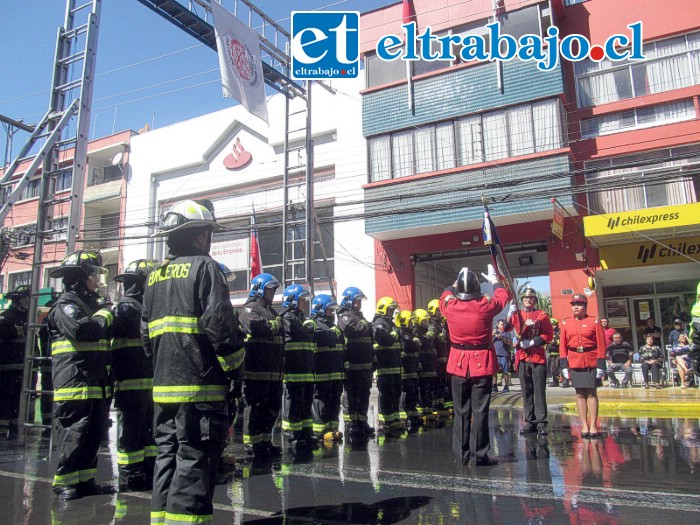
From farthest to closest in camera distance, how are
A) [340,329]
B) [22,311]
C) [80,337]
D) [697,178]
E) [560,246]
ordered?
[560,246] → [697,178] → [22,311] → [340,329] → [80,337]

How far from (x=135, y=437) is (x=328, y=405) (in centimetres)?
323

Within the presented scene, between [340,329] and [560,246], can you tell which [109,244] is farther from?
[340,329]

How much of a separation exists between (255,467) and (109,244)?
25381 mm

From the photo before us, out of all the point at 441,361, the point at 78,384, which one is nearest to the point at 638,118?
the point at 441,361

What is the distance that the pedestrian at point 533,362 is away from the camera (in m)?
8.22

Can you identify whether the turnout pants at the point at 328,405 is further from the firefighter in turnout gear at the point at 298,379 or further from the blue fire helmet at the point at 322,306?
the blue fire helmet at the point at 322,306

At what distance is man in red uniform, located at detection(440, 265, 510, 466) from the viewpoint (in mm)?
6066

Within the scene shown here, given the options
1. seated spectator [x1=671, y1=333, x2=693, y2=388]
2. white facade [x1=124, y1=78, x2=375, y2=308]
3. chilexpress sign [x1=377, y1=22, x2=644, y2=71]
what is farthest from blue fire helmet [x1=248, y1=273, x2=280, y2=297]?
chilexpress sign [x1=377, y1=22, x2=644, y2=71]

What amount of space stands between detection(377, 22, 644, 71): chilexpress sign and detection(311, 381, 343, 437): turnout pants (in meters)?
12.8

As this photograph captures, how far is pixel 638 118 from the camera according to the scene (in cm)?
1741

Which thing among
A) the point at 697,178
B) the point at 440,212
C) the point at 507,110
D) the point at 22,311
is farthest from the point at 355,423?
the point at 697,178

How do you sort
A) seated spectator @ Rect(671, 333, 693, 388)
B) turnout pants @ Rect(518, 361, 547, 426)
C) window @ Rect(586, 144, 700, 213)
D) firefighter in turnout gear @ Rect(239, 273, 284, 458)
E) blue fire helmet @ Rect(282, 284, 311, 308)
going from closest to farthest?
firefighter in turnout gear @ Rect(239, 273, 284, 458) < blue fire helmet @ Rect(282, 284, 311, 308) < turnout pants @ Rect(518, 361, 547, 426) < seated spectator @ Rect(671, 333, 693, 388) < window @ Rect(586, 144, 700, 213)

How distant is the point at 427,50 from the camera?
1945cm

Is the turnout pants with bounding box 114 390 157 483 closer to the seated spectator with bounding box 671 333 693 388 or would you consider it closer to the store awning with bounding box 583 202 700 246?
the seated spectator with bounding box 671 333 693 388
